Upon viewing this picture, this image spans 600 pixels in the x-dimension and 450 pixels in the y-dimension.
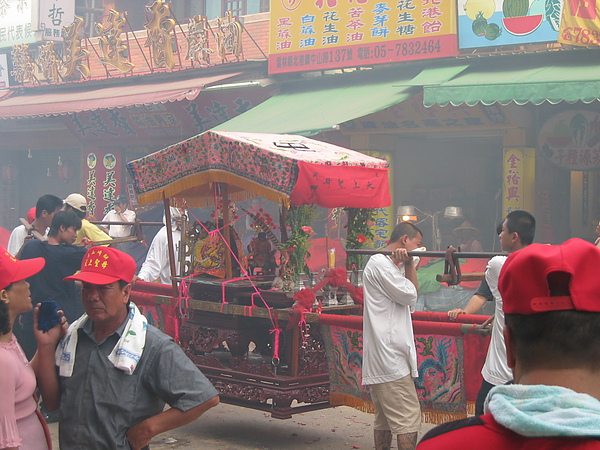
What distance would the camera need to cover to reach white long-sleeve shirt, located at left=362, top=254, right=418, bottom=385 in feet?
18.5

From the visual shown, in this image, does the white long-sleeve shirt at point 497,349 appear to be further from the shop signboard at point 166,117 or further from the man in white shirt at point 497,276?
the shop signboard at point 166,117

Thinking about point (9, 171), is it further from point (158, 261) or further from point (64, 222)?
point (64, 222)

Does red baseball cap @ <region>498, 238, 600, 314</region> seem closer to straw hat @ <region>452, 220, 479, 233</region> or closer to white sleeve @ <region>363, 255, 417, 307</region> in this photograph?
white sleeve @ <region>363, 255, 417, 307</region>

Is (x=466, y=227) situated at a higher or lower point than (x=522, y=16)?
lower

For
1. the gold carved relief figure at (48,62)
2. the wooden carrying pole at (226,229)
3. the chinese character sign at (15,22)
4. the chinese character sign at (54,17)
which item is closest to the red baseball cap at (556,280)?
the wooden carrying pole at (226,229)

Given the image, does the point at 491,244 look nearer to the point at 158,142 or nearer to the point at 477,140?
the point at 477,140

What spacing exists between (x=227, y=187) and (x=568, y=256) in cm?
661

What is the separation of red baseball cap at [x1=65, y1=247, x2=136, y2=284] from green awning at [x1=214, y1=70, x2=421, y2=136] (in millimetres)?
8350

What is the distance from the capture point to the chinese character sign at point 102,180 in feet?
59.6

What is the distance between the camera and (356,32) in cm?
1295

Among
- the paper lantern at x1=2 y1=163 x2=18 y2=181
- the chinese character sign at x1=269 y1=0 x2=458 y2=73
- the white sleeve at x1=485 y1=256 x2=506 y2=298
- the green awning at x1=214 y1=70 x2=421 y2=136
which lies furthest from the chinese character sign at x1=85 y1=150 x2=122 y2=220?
the white sleeve at x1=485 y1=256 x2=506 y2=298

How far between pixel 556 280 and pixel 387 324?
4.15 metres

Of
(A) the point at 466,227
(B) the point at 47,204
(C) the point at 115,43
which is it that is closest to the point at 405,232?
(B) the point at 47,204

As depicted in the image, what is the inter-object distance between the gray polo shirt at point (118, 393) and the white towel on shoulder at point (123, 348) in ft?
0.09
